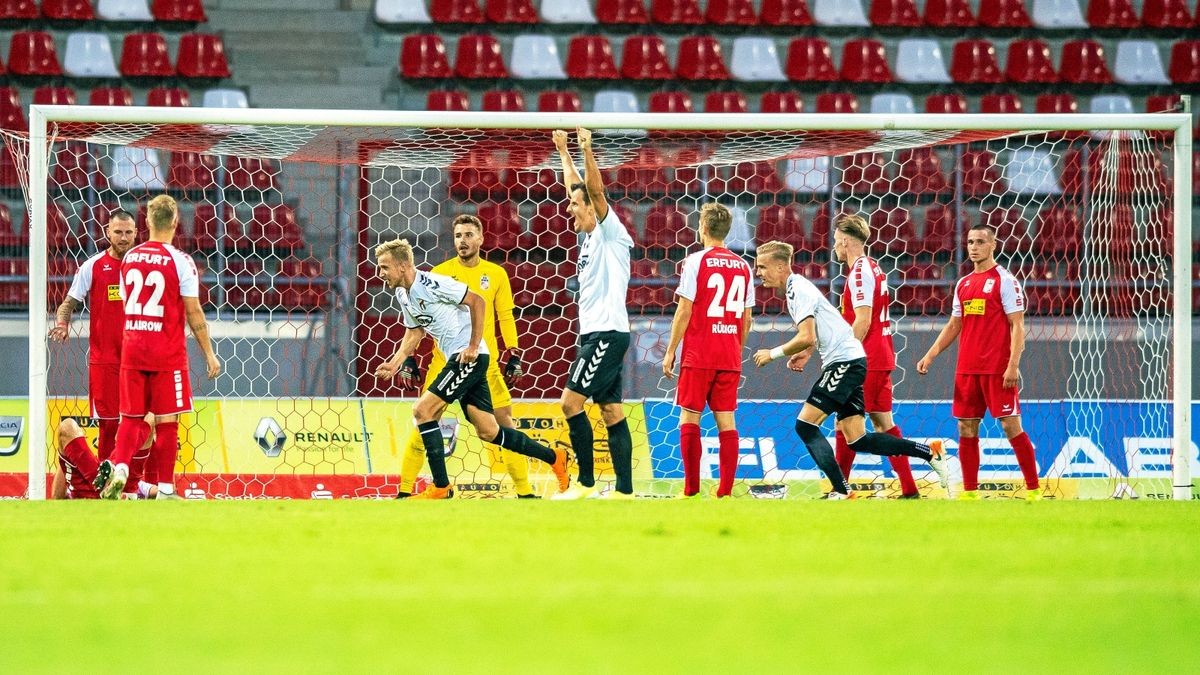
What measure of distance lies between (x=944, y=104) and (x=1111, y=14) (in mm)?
2477

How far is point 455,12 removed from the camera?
1329cm

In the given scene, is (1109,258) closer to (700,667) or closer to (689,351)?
(689,351)

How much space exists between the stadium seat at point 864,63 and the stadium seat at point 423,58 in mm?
3998

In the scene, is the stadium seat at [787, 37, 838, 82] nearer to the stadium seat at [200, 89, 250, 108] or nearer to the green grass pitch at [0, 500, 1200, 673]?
the stadium seat at [200, 89, 250, 108]

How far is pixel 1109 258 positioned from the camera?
9.27 meters

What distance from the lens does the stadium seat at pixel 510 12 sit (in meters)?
13.3

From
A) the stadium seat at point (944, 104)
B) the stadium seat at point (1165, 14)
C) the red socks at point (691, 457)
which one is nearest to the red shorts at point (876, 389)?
Answer: the red socks at point (691, 457)

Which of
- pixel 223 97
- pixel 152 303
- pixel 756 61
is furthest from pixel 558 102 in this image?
pixel 152 303

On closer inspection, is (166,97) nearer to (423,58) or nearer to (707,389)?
(423,58)

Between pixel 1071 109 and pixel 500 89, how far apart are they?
18.5 feet

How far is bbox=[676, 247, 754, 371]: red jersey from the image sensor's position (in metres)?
6.70

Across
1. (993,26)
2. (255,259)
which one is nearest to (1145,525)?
→ (255,259)

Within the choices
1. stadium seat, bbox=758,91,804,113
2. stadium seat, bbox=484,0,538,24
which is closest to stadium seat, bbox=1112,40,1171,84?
stadium seat, bbox=758,91,804,113

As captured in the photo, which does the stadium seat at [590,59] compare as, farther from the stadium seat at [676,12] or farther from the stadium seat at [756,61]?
the stadium seat at [756,61]
